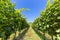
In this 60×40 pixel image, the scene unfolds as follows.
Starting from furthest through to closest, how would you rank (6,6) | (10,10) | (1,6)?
(10,10) < (6,6) < (1,6)

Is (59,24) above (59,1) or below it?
below

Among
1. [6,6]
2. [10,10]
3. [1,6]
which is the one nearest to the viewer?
[1,6]

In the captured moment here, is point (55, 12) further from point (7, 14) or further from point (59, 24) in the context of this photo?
point (7, 14)

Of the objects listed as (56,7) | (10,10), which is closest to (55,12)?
(56,7)

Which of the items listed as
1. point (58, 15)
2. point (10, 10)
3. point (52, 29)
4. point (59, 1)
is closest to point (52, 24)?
point (52, 29)

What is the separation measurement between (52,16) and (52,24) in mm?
729

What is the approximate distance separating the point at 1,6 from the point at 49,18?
15.5 feet

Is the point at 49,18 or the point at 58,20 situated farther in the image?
the point at 49,18

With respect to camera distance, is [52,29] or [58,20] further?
[52,29]

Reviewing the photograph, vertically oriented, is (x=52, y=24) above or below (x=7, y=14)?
below

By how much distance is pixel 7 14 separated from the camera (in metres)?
12.5

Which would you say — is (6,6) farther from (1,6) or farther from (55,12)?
(55,12)

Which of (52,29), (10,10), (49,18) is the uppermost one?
(10,10)

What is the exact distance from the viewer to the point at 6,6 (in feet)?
39.5
